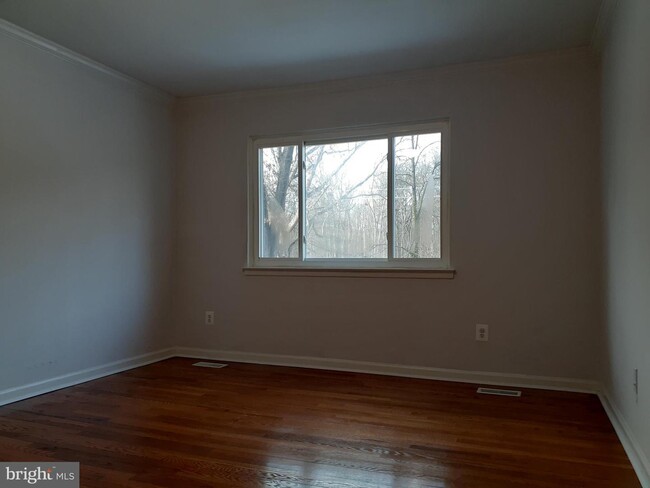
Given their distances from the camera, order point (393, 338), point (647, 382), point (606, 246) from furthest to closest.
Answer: point (393, 338), point (606, 246), point (647, 382)

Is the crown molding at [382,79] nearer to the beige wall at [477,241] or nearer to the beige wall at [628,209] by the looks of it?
the beige wall at [477,241]

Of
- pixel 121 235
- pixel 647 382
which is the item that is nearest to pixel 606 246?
pixel 647 382

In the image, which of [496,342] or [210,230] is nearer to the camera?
[496,342]

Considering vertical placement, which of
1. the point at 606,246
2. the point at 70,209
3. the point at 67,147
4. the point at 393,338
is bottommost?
the point at 393,338

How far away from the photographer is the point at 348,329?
13.1 feet

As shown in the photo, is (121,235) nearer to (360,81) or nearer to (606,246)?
(360,81)

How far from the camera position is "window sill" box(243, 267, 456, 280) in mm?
3732

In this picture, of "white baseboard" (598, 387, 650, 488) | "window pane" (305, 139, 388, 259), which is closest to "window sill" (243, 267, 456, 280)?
"window pane" (305, 139, 388, 259)

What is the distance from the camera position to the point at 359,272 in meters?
3.95

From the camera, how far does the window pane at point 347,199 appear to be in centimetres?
399

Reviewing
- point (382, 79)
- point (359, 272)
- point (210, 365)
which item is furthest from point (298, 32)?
point (210, 365)

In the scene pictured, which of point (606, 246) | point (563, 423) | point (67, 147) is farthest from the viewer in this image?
point (67, 147)

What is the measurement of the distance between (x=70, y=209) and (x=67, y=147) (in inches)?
16.9

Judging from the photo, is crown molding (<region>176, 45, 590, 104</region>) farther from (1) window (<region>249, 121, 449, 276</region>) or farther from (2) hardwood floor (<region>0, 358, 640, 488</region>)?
(2) hardwood floor (<region>0, 358, 640, 488</region>)
